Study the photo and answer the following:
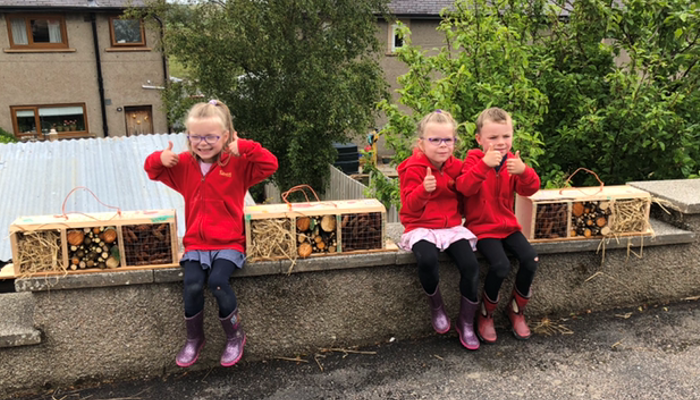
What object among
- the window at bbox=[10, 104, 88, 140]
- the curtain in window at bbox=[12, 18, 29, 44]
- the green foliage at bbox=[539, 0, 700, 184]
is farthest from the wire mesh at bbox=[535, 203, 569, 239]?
the curtain in window at bbox=[12, 18, 29, 44]

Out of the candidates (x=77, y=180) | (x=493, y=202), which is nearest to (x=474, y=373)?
(x=493, y=202)

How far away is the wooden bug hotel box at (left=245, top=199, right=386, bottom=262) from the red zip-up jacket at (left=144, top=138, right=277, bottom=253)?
4.7 inches

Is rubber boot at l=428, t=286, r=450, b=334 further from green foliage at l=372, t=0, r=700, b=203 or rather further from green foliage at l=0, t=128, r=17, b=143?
green foliage at l=0, t=128, r=17, b=143

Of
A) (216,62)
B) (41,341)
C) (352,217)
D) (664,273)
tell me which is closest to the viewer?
(41,341)

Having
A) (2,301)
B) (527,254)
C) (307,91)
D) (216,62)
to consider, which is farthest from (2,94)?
(527,254)

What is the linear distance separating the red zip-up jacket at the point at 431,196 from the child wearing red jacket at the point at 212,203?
2.97 feet

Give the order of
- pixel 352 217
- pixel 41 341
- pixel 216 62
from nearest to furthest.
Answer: pixel 41 341, pixel 352 217, pixel 216 62

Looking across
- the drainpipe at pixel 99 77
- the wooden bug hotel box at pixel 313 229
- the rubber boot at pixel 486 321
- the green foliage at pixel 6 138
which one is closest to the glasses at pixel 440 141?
the wooden bug hotel box at pixel 313 229

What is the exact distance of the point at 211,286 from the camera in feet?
10.9

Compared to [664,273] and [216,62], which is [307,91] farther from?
[664,273]

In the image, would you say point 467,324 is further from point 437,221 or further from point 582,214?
point 582,214

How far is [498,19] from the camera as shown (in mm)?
6164

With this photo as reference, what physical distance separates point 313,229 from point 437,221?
0.85 m

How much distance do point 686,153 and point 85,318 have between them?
554cm
